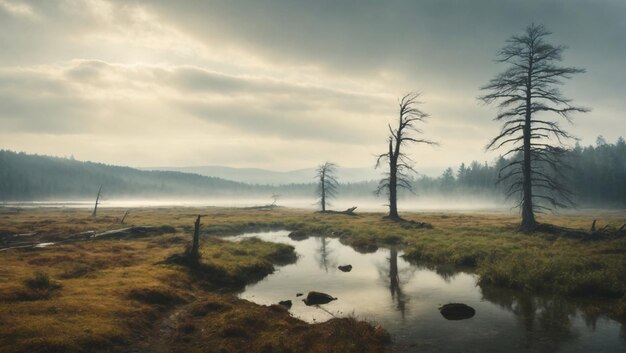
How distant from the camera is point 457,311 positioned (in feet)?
50.3

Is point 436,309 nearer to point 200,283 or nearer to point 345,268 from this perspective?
point 345,268

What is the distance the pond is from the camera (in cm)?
1203

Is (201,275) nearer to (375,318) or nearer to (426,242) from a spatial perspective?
(375,318)

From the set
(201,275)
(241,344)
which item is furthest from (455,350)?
(201,275)

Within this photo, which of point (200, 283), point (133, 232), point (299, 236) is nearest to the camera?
point (200, 283)

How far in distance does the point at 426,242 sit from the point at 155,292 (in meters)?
23.2

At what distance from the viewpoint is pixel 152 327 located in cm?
1348

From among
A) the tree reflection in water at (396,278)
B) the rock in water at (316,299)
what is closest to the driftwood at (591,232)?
the tree reflection in water at (396,278)

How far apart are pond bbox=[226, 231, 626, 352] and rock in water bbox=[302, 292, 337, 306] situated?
38cm

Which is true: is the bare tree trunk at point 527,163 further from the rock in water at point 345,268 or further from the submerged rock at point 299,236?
the submerged rock at point 299,236

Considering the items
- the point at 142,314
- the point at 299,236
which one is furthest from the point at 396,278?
the point at 299,236

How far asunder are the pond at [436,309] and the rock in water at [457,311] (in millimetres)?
282

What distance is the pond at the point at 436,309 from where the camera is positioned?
1203 centimetres

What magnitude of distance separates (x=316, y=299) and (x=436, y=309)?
567 centimetres
